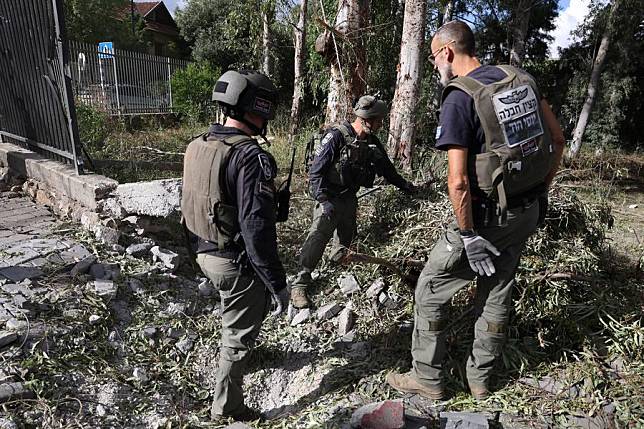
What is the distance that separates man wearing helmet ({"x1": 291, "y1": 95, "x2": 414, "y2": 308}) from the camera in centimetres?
348

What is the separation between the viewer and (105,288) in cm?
314

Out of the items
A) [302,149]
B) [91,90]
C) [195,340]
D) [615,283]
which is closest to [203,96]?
[91,90]

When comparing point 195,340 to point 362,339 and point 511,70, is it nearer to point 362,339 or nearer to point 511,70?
point 362,339

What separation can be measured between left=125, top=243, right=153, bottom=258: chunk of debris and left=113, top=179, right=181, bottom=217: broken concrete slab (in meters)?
0.28

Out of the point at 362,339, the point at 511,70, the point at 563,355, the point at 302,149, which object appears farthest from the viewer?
the point at 302,149

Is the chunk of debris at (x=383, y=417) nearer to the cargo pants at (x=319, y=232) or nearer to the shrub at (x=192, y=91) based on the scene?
the cargo pants at (x=319, y=232)

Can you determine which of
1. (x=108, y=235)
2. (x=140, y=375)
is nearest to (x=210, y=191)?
(x=140, y=375)

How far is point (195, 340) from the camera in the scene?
3117 mm

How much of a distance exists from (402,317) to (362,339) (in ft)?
1.09

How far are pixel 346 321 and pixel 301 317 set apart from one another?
1.24 feet

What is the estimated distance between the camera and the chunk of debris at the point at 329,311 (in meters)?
3.36

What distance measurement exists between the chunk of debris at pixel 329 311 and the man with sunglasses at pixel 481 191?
88 centimetres

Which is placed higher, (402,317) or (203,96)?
(203,96)

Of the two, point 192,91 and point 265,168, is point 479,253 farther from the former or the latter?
point 192,91
